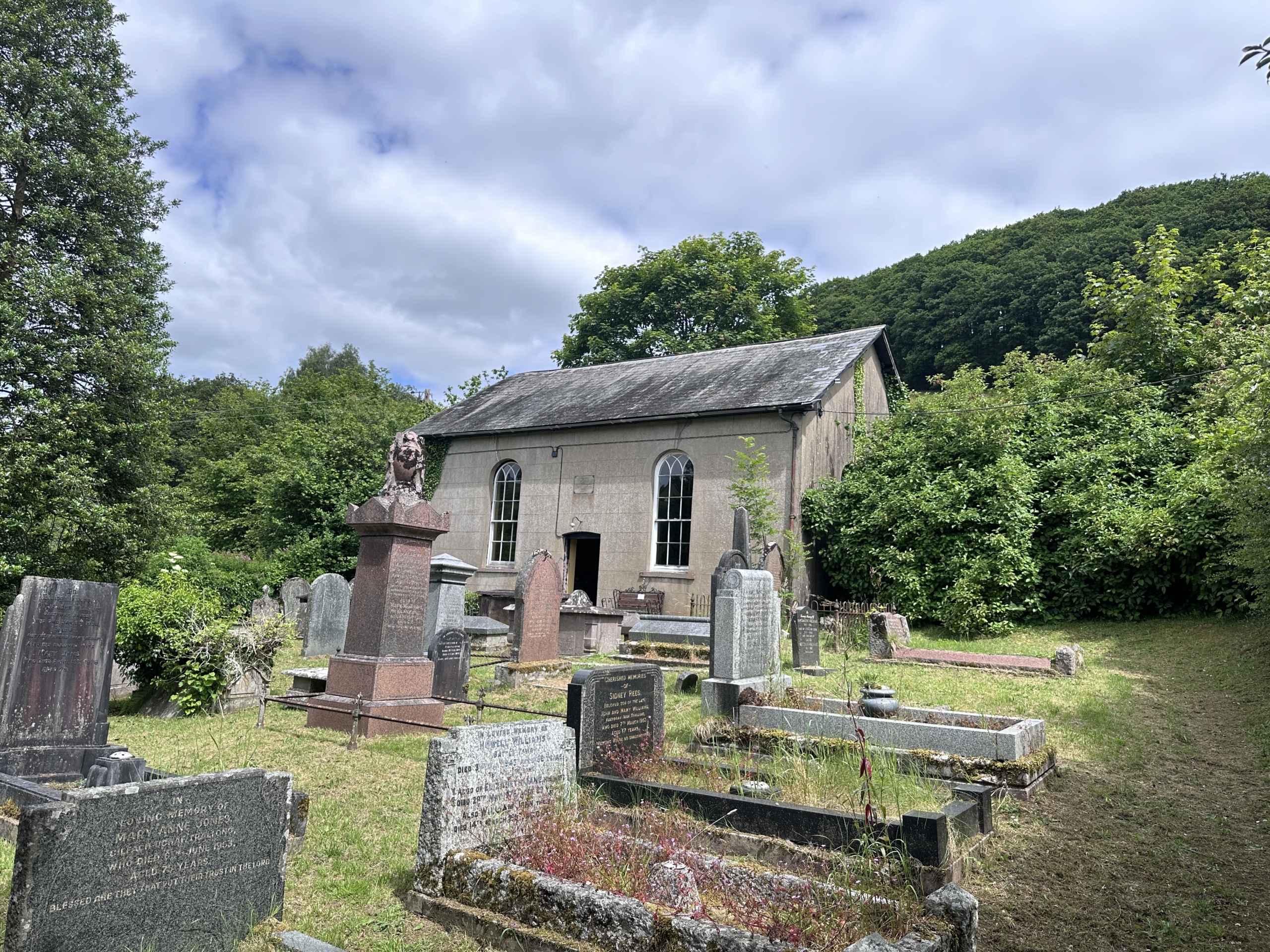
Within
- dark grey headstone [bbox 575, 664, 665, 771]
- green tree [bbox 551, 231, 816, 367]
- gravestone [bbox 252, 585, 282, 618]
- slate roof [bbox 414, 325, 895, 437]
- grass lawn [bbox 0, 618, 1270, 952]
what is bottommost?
grass lawn [bbox 0, 618, 1270, 952]

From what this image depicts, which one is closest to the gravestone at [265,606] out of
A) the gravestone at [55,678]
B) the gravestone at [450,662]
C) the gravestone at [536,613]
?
the gravestone at [536,613]

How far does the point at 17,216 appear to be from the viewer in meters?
16.3

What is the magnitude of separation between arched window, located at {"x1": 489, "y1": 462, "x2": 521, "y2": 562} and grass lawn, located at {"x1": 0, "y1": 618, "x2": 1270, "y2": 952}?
11916 mm

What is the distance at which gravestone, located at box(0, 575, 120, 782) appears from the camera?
6.42m

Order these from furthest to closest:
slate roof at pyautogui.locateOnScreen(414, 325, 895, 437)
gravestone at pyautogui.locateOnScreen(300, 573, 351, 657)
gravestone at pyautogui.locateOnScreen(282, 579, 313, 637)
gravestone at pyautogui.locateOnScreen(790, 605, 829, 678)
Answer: slate roof at pyautogui.locateOnScreen(414, 325, 895, 437) → gravestone at pyautogui.locateOnScreen(282, 579, 313, 637) → gravestone at pyautogui.locateOnScreen(300, 573, 351, 657) → gravestone at pyautogui.locateOnScreen(790, 605, 829, 678)

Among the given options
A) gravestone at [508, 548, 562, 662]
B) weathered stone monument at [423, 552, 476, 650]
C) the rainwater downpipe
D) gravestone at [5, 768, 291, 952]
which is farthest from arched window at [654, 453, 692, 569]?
gravestone at [5, 768, 291, 952]

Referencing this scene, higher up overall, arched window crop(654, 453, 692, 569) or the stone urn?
arched window crop(654, 453, 692, 569)

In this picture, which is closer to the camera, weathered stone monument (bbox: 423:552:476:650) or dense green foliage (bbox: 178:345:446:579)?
weathered stone monument (bbox: 423:552:476:650)

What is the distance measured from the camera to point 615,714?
21.4 feet

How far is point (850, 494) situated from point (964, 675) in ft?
26.6

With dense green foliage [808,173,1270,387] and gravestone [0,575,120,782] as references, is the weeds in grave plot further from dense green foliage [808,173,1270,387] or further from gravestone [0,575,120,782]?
dense green foliage [808,173,1270,387]

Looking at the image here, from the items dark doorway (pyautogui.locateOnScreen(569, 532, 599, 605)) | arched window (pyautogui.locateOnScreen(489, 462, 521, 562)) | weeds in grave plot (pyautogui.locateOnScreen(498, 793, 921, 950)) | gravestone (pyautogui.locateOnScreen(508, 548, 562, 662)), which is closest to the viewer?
weeds in grave plot (pyautogui.locateOnScreen(498, 793, 921, 950))

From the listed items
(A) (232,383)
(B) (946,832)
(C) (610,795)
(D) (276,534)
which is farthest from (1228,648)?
(A) (232,383)

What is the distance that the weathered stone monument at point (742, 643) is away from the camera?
8.85 metres
